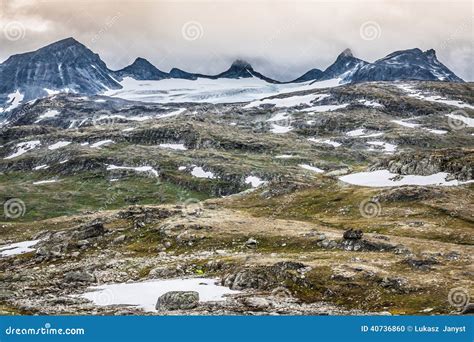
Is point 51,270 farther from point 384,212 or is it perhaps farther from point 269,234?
point 384,212

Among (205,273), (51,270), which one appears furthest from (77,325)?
(51,270)

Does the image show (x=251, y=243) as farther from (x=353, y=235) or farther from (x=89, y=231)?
(x=89, y=231)

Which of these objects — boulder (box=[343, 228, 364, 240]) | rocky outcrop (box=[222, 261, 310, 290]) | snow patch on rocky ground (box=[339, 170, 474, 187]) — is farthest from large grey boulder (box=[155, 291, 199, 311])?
snow patch on rocky ground (box=[339, 170, 474, 187])

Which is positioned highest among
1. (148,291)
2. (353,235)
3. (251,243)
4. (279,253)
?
(353,235)

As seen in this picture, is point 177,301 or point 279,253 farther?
point 279,253

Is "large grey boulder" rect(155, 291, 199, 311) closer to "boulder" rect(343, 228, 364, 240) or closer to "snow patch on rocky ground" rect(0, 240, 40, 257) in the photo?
"boulder" rect(343, 228, 364, 240)

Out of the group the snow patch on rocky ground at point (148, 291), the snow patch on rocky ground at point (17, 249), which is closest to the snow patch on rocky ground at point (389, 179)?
the snow patch on rocky ground at point (148, 291)

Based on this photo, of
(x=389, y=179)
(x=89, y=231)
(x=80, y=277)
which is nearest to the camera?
(x=80, y=277)

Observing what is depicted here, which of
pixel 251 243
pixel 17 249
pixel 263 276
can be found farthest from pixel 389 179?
pixel 17 249
